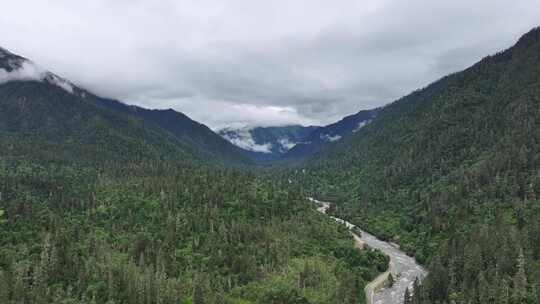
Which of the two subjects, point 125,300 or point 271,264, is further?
point 271,264

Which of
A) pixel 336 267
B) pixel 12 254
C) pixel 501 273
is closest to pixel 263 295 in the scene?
pixel 336 267

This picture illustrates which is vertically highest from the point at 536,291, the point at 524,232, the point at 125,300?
the point at 524,232

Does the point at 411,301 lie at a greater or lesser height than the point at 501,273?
lesser

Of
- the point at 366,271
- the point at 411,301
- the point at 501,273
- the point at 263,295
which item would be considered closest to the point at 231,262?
the point at 263,295

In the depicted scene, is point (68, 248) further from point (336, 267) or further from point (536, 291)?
point (536, 291)

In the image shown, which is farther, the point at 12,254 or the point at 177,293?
the point at 12,254

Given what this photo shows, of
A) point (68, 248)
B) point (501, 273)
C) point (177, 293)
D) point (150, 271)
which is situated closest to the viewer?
point (501, 273)

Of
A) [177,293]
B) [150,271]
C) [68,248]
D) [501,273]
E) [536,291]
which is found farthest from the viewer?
[68,248]

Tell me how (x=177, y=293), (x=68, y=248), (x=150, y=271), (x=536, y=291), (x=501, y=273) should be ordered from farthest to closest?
(x=68, y=248)
(x=150, y=271)
(x=177, y=293)
(x=501, y=273)
(x=536, y=291)

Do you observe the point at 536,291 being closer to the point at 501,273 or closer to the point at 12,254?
the point at 501,273
